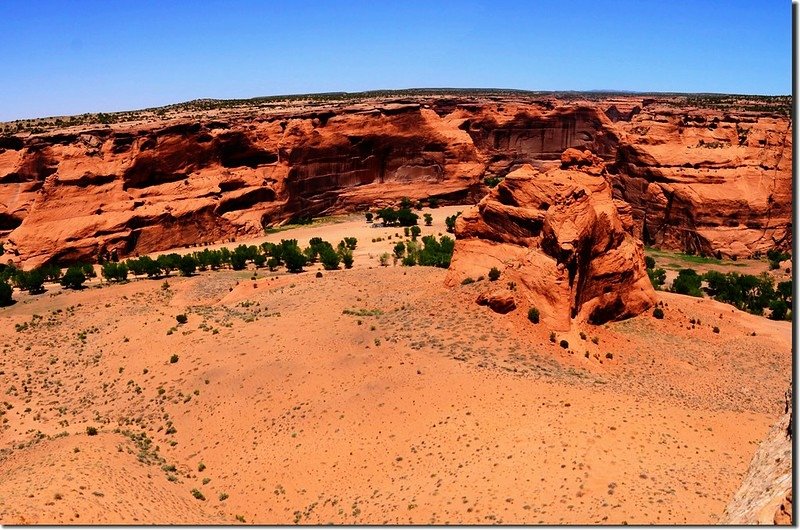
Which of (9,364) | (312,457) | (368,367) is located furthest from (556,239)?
(9,364)

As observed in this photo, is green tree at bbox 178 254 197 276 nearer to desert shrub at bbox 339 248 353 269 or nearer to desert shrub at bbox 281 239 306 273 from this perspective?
desert shrub at bbox 281 239 306 273

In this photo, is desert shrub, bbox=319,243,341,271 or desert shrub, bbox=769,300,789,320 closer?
desert shrub, bbox=769,300,789,320

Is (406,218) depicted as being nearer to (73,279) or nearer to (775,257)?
(73,279)

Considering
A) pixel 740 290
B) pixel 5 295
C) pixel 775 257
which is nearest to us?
pixel 5 295

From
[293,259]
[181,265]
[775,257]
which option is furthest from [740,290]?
[181,265]

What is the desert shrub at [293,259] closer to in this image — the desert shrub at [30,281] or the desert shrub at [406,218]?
the desert shrub at [30,281]

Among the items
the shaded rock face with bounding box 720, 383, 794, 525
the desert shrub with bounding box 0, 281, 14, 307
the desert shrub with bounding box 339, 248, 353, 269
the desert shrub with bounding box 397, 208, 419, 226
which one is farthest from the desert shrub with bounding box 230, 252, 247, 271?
the shaded rock face with bounding box 720, 383, 794, 525

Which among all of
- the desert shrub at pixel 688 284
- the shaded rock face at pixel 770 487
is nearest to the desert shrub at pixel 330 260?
the desert shrub at pixel 688 284
